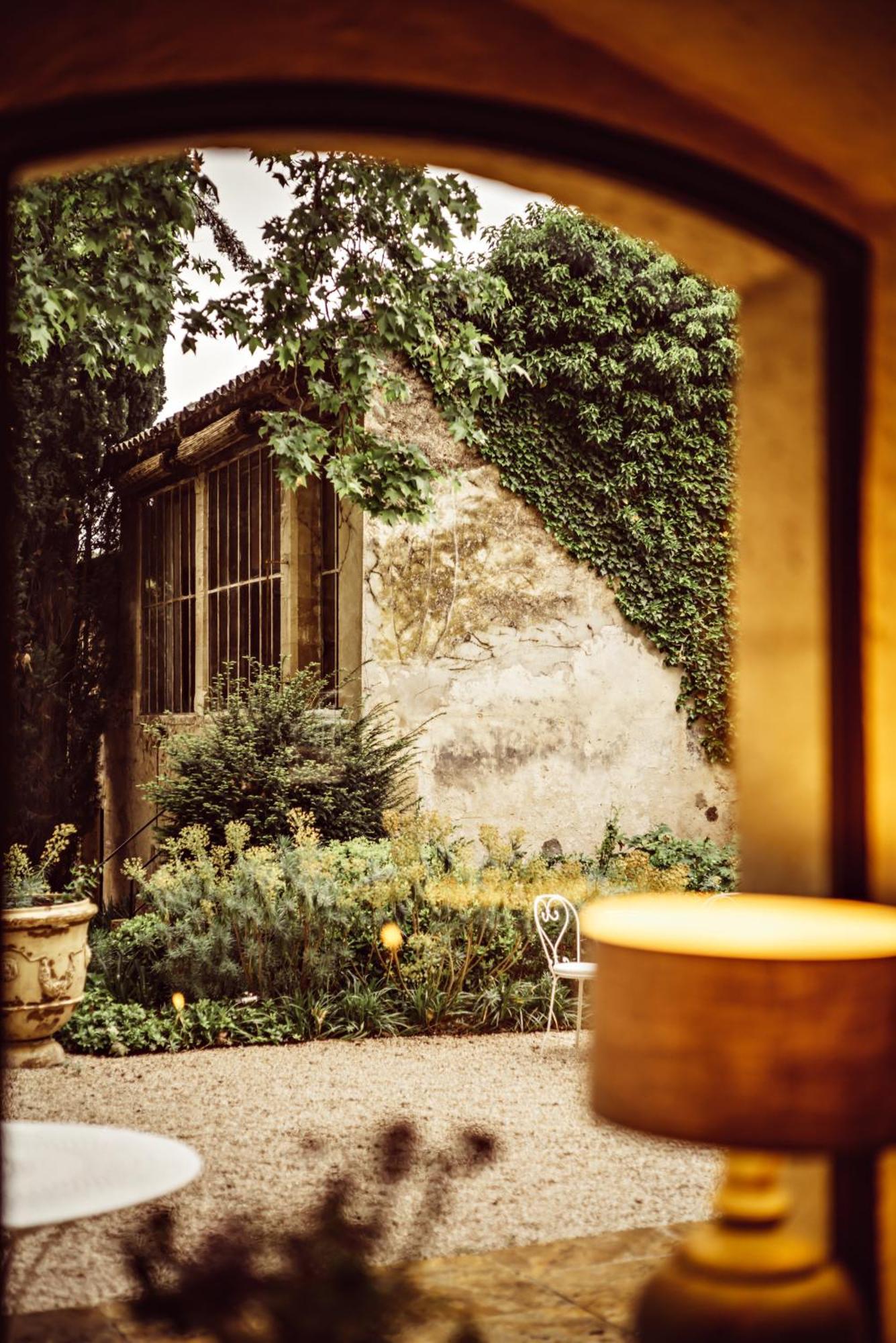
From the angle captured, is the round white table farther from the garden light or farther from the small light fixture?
the garden light

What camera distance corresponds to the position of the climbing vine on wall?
10367mm

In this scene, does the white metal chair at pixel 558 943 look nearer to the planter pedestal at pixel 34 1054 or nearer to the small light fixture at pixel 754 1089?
the planter pedestal at pixel 34 1054

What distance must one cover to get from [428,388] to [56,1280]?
24.3 ft

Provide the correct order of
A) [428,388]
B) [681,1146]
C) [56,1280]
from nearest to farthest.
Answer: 1. [56,1280]
2. [681,1146]
3. [428,388]

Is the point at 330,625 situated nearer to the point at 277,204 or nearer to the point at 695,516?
the point at 695,516

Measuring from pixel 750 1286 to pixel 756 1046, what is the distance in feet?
1.07

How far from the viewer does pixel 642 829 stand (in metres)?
10.5

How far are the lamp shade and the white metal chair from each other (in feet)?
14.9

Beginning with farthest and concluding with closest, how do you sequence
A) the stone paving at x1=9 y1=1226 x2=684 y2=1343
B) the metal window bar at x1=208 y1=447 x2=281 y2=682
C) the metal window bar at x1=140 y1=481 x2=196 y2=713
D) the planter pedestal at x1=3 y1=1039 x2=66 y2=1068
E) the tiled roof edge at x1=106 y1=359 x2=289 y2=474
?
the metal window bar at x1=140 y1=481 x2=196 y2=713
the metal window bar at x1=208 y1=447 x2=281 y2=682
the tiled roof edge at x1=106 y1=359 x2=289 y2=474
the planter pedestal at x1=3 y1=1039 x2=66 y2=1068
the stone paving at x1=9 y1=1226 x2=684 y2=1343

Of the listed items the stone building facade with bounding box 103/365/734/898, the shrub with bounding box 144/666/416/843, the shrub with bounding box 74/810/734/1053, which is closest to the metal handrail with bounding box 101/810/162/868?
the shrub with bounding box 144/666/416/843

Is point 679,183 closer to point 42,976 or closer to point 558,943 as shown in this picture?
point 42,976

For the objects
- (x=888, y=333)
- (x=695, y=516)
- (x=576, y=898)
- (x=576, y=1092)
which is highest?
(x=695, y=516)

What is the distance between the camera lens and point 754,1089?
5.83 feet

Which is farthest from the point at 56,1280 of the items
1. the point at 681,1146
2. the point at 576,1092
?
the point at 576,1092
